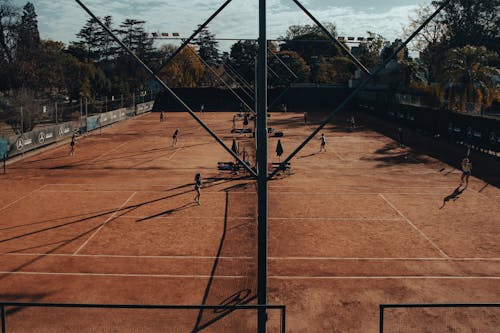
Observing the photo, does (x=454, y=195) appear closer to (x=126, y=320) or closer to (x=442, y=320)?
(x=442, y=320)

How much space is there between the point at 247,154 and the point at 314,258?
2093 centimetres

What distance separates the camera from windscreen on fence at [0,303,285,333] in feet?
37.6

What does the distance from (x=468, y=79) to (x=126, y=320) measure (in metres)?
46.7

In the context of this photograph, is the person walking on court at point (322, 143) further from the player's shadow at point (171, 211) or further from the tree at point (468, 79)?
the player's shadow at point (171, 211)

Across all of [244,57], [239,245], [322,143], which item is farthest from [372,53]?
[239,245]

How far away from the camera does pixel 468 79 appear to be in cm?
4884

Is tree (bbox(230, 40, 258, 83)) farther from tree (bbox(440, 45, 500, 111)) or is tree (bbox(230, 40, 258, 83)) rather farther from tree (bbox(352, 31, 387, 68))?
tree (bbox(440, 45, 500, 111))

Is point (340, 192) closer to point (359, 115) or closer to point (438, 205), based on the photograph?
point (438, 205)

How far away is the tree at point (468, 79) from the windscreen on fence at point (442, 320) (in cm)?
Result: 3955

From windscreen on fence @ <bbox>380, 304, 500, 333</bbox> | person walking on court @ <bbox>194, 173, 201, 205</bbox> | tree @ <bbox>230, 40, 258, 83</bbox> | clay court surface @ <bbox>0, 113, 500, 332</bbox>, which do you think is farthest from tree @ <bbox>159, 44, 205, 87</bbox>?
windscreen on fence @ <bbox>380, 304, 500, 333</bbox>

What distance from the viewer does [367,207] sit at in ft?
74.4

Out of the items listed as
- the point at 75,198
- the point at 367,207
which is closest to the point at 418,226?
the point at 367,207

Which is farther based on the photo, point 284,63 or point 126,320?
point 284,63

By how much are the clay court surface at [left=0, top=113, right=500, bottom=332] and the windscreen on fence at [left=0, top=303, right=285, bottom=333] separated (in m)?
0.05
